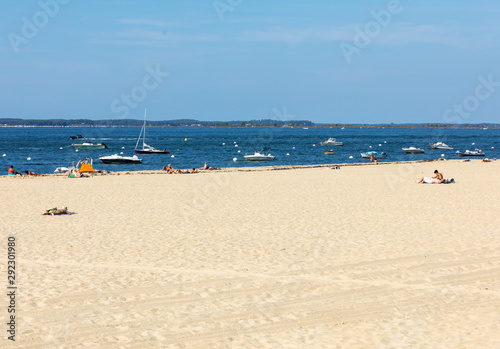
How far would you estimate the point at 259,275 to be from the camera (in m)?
10.2

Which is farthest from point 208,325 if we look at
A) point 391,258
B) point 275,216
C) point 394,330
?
point 275,216

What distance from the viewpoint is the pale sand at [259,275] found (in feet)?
24.0

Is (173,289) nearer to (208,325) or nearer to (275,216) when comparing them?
(208,325)

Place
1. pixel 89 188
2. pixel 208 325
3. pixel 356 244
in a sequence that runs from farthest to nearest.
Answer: pixel 89 188 → pixel 356 244 → pixel 208 325

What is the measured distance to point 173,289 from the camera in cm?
930

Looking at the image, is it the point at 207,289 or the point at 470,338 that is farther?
the point at 207,289

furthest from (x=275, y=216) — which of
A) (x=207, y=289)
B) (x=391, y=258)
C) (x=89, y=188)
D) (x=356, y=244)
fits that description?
(x=89, y=188)

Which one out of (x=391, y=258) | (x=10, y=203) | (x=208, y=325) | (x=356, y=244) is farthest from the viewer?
(x=10, y=203)

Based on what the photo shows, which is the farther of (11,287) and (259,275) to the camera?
(259,275)

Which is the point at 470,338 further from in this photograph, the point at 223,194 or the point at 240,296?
the point at 223,194

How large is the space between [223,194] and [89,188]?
7.98 m

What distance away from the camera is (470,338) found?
7074 millimetres

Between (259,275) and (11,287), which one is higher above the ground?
(259,275)

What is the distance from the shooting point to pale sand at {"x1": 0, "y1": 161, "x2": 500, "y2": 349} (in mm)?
7316
